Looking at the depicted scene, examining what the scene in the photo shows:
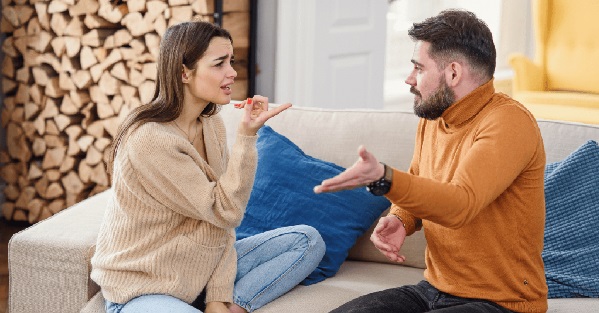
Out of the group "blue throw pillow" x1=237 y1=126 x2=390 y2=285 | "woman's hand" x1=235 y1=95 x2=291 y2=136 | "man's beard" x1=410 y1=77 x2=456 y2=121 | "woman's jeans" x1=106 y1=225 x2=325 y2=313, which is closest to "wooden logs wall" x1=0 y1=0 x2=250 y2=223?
"blue throw pillow" x1=237 y1=126 x2=390 y2=285

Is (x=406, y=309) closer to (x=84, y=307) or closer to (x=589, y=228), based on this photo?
(x=589, y=228)

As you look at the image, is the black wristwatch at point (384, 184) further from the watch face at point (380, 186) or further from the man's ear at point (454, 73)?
the man's ear at point (454, 73)

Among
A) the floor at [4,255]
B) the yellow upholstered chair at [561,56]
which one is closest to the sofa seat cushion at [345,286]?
the floor at [4,255]

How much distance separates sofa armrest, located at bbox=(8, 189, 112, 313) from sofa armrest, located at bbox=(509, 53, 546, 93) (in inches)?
117

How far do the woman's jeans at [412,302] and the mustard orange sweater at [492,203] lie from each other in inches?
0.7

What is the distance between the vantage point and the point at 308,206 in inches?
101

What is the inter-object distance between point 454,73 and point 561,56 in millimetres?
3160

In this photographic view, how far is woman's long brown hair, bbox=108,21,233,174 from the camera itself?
222cm

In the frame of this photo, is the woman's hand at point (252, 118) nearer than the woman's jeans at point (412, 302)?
No

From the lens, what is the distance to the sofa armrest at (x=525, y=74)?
488 centimetres

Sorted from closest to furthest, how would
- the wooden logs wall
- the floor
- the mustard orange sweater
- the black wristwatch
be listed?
the black wristwatch → the mustard orange sweater → the floor → the wooden logs wall

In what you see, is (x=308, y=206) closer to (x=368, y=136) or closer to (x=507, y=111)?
(x=368, y=136)

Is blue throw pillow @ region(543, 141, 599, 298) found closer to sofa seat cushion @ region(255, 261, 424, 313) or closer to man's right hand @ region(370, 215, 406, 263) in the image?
sofa seat cushion @ region(255, 261, 424, 313)

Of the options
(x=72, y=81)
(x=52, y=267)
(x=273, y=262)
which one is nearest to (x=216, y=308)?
(x=273, y=262)
